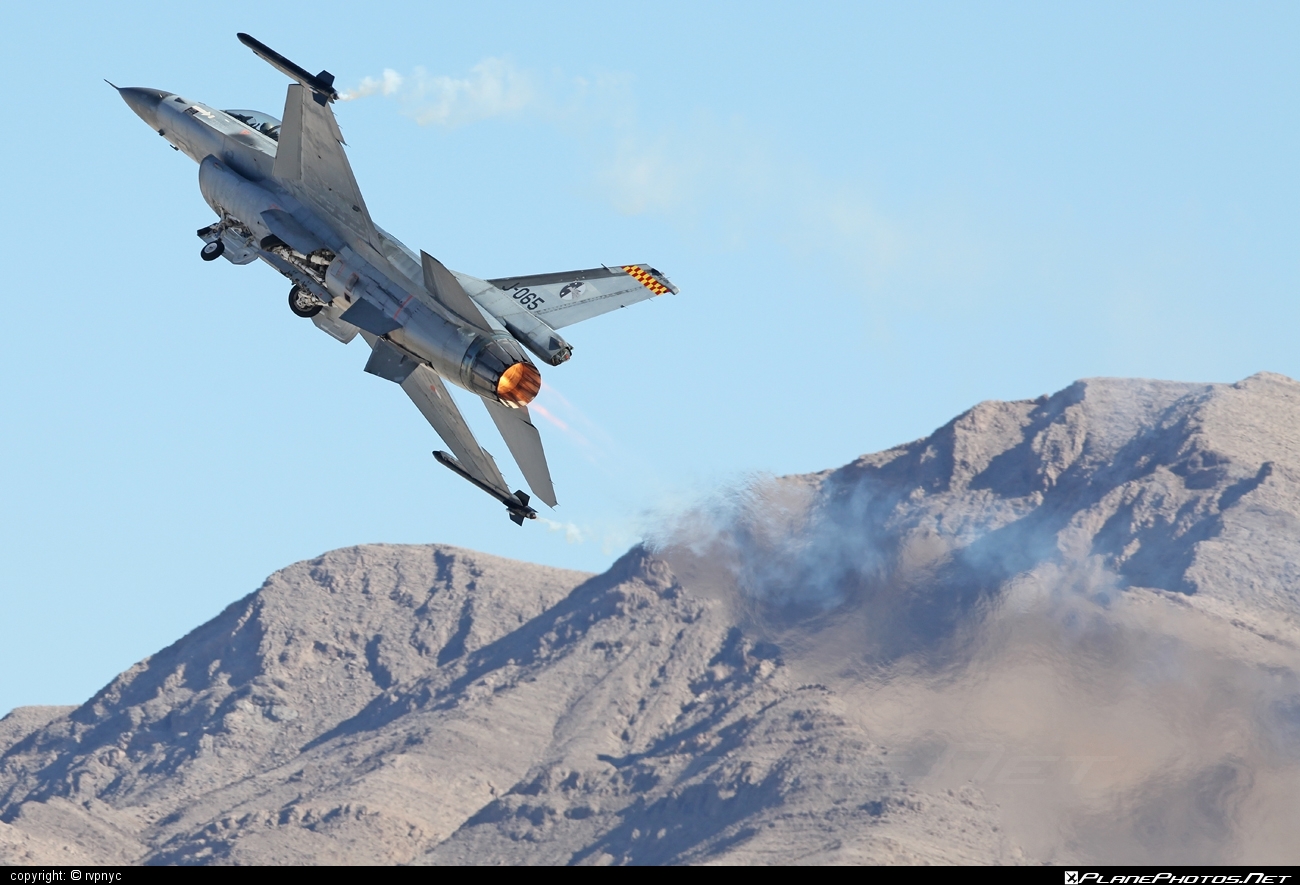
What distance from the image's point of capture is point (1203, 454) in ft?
413

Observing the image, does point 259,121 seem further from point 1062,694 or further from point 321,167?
→ point 1062,694

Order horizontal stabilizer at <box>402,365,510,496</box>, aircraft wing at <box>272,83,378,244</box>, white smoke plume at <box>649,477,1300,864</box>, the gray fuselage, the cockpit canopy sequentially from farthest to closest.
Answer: white smoke plume at <box>649,477,1300,864</box> → the cockpit canopy → horizontal stabilizer at <box>402,365,510,496</box> → aircraft wing at <box>272,83,378,244</box> → the gray fuselage

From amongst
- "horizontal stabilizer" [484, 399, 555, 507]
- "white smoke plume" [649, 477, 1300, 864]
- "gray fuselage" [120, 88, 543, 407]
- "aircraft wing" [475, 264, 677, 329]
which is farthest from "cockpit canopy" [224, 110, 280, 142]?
"white smoke plume" [649, 477, 1300, 864]

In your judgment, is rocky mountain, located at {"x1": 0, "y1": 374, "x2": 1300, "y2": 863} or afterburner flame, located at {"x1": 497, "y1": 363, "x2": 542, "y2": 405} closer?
afterburner flame, located at {"x1": 497, "y1": 363, "x2": 542, "y2": 405}

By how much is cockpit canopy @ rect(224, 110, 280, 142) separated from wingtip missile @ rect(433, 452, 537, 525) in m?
10.3

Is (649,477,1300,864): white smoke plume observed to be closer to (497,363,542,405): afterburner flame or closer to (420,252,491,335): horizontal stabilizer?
(497,363,542,405): afterburner flame

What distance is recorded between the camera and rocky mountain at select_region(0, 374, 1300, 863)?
75625 mm

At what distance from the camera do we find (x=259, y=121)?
54.1m

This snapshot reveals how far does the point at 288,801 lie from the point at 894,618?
133ft

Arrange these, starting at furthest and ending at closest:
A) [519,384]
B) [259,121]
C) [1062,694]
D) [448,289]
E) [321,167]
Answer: [1062,694]
[259,121]
[321,167]
[519,384]
[448,289]

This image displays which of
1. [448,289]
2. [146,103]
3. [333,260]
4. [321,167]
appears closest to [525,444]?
[448,289]

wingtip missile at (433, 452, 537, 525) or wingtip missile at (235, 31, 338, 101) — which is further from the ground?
wingtip missile at (235, 31, 338, 101)

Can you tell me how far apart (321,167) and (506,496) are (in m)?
9.57

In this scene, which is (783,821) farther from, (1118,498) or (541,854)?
(1118,498)
